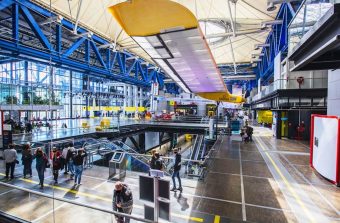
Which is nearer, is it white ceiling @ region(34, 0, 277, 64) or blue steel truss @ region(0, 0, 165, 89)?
blue steel truss @ region(0, 0, 165, 89)

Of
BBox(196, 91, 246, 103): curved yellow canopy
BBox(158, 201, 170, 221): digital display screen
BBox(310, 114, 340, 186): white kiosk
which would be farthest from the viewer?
BBox(196, 91, 246, 103): curved yellow canopy

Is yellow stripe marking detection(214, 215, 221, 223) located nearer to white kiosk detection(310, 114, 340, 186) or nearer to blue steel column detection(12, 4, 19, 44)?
white kiosk detection(310, 114, 340, 186)

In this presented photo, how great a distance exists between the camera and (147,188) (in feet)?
11.7

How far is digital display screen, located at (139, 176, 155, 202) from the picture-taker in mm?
3525

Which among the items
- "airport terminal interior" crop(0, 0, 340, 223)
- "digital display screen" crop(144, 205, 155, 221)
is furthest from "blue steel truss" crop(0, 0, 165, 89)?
"digital display screen" crop(144, 205, 155, 221)

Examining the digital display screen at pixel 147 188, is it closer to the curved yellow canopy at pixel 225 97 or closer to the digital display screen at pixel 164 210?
the digital display screen at pixel 164 210

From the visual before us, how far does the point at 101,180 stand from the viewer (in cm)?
839

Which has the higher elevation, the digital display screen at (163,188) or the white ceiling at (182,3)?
the white ceiling at (182,3)

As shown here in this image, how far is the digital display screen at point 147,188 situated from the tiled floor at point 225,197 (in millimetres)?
1947

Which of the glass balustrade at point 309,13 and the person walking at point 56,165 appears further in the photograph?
the person walking at point 56,165

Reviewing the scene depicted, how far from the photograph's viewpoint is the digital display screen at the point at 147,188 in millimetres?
3525

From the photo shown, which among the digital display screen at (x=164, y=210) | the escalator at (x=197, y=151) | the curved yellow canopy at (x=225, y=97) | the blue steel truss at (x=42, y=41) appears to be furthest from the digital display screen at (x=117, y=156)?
the curved yellow canopy at (x=225, y=97)

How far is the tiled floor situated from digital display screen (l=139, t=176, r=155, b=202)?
1.95 meters

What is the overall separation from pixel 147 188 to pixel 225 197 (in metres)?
3.67
